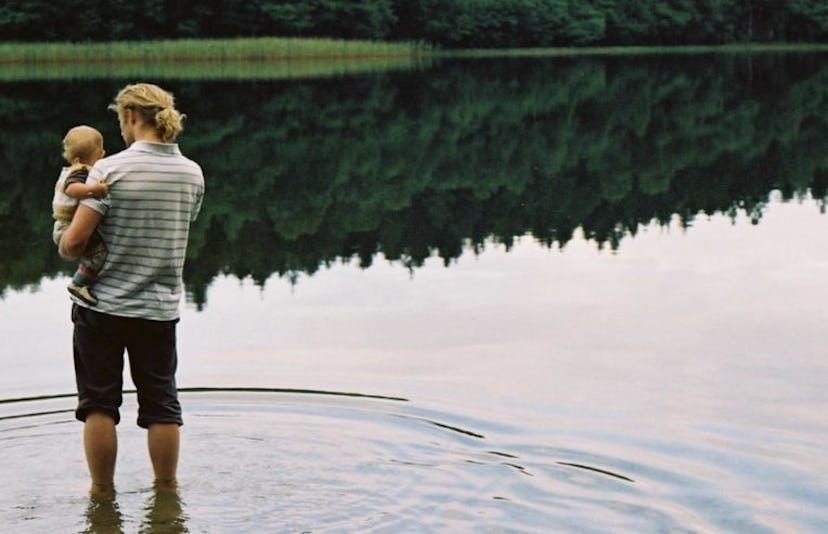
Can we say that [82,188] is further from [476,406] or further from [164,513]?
[476,406]

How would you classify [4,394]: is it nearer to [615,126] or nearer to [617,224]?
[617,224]

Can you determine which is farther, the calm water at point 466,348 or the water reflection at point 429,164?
the water reflection at point 429,164

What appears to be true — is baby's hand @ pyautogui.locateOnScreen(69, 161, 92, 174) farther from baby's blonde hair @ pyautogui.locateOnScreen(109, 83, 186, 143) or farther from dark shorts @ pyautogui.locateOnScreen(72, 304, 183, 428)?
dark shorts @ pyautogui.locateOnScreen(72, 304, 183, 428)

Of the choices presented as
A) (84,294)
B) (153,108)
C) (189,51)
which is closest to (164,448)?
(84,294)

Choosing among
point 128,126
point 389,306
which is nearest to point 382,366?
point 389,306

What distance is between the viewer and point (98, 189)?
5719mm

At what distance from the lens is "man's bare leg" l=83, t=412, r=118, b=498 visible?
6023mm

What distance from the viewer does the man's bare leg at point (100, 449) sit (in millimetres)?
6023

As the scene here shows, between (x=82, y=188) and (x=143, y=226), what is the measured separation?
0.98 ft

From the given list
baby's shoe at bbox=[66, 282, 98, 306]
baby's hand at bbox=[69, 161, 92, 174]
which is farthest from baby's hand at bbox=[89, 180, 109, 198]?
baby's shoe at bbox=[66, 282, 98, 306]

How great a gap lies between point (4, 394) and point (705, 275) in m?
6.03

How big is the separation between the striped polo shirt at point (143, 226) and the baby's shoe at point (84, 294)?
0.02 metres

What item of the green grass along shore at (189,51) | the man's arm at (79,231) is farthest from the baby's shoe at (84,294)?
the green grass along shore at (189,51)

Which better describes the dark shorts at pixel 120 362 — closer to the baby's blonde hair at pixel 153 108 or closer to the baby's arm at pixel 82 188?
the baby's arm at pixel 82 188
